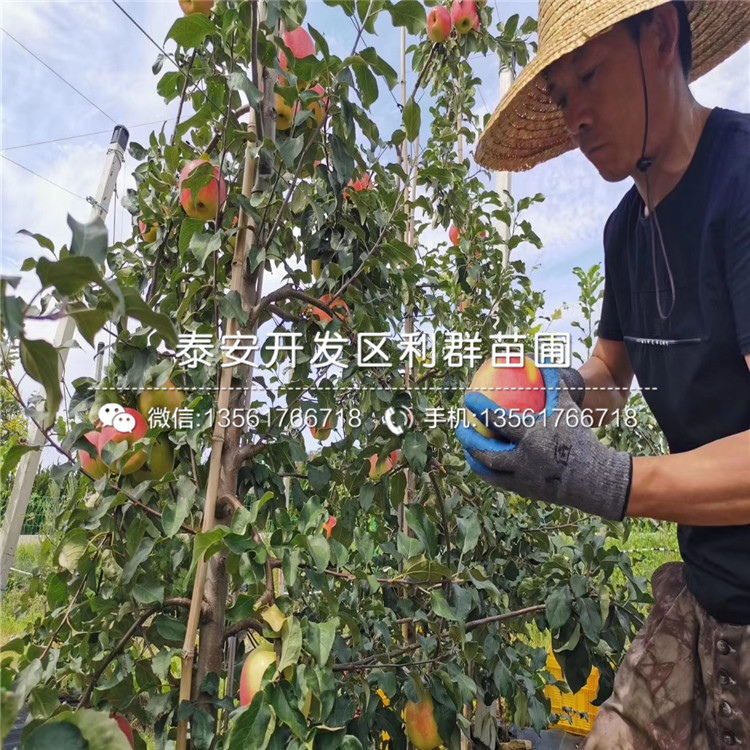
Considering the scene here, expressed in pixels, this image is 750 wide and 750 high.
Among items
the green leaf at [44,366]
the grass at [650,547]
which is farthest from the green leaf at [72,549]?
the grass at [650,547]

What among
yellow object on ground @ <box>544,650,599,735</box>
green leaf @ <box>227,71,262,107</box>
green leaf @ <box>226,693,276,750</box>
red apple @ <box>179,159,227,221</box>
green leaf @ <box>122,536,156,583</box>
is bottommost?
yellow object on ground @ <box>544,650,599,735</box>

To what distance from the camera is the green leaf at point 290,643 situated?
21.1 inches

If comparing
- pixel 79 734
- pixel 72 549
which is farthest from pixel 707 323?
pixel 72 549

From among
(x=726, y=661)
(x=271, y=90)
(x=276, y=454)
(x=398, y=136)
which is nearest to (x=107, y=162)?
(x=271, y=90)

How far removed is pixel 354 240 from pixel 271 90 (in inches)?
9.1

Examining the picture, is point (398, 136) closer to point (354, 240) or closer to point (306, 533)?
point (354, 240)

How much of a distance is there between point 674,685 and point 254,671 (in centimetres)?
53

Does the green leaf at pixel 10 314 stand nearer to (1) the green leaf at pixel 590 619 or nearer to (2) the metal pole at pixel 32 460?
(1) the green leaf at pixel 590 619

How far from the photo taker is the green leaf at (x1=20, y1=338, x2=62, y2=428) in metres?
0.33

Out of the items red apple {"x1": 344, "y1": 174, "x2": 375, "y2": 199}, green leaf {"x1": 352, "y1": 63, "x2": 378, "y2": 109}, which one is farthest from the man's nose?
red apple {"x1": 344, "y1": 174, "x2": 375, "y2": 199}

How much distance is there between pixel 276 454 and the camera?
828mm

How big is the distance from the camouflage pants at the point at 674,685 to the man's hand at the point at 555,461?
30 centimetres

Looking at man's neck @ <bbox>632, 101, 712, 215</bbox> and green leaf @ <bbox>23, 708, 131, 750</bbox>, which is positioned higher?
man's neck @ <bbox>632, 101, 712, 215</bbox>

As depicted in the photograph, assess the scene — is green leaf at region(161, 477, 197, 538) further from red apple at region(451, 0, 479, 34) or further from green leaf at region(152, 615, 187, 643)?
red apple at region(451, 0, 479, 34)
